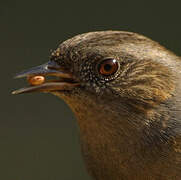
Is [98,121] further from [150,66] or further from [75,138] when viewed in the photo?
[75,138]

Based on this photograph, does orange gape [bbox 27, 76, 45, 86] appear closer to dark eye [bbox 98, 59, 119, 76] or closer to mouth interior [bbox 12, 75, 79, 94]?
mouth interior [bbox 12, 75, 79, 94]

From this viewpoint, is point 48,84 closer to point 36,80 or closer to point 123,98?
point 36,80

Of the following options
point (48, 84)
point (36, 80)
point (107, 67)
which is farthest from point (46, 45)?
point (107, 67)

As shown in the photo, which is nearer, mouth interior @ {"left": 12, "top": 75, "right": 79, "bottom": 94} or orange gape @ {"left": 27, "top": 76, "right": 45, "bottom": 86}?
mouth interior @ {"left": 12, "top": 75, "right": 79, "bottom": 94}

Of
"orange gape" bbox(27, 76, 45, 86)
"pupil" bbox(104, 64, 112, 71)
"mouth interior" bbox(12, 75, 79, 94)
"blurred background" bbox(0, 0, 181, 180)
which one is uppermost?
"pupil" bbox(104, 64, 112, 71)

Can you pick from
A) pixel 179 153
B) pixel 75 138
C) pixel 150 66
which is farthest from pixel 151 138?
pixel 75 138

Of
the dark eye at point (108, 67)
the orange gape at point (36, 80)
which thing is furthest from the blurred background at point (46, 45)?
the dark eye at point (108, 67)

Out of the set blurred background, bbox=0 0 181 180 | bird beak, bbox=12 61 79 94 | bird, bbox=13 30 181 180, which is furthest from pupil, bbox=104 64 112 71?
blurred background, bbox=0 0 181 180
